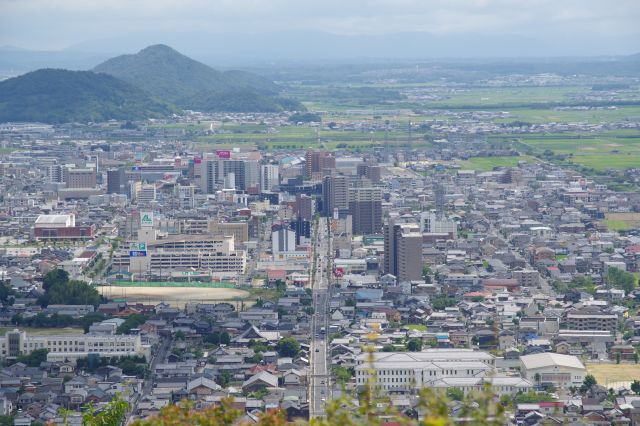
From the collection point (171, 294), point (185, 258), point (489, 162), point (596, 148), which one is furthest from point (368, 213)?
point (596, 148)

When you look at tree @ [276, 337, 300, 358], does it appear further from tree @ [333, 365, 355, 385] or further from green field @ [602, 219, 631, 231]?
green field @ [602, 219, 631, 231]

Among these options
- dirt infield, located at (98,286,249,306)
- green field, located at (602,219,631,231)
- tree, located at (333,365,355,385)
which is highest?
tree, located at (333,365,355,385)

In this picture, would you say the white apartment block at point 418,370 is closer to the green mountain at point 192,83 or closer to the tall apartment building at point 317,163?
the tall apartment building at point 317,163

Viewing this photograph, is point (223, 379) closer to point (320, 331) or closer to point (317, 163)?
point (320, 331)

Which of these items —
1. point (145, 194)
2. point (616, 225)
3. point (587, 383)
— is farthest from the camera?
point (145, 194)

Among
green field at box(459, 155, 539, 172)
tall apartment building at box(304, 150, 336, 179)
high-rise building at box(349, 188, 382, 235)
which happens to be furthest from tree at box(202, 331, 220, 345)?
green field at box(459, 155, 539, 172)
